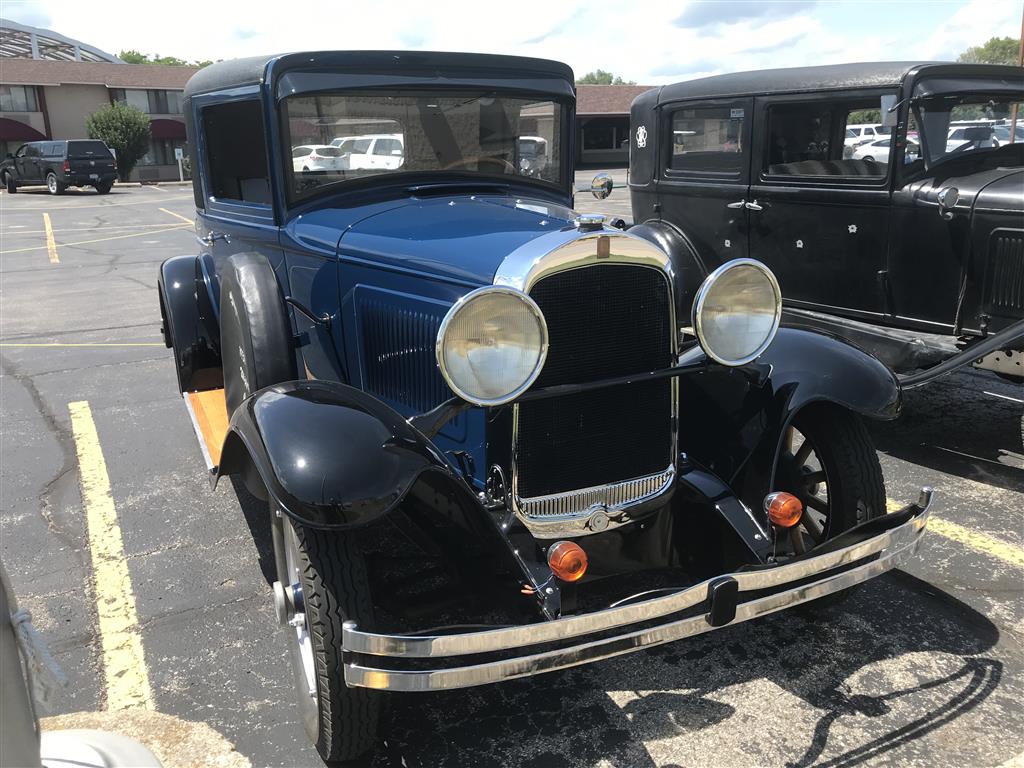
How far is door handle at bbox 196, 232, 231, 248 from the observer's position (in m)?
3.91

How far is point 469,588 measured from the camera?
2.38 m

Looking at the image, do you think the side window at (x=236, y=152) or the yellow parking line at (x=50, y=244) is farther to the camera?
the yellow parking line at (x=50, y=244)

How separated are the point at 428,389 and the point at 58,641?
1.57 meters

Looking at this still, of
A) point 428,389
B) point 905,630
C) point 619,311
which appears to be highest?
point 619,311

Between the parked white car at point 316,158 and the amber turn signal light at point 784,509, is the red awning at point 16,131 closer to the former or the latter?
the parked white car at point 316,158

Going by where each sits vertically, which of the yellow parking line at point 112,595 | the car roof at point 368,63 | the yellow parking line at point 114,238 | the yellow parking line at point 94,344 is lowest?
the yellow parking line at point 112,595

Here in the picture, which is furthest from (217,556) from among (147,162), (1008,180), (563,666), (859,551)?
(147,162)

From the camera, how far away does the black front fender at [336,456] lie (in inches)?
80.8

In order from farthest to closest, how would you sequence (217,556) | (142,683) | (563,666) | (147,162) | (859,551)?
(147,162), (217,556), (142,683), (859,551), (563,666)

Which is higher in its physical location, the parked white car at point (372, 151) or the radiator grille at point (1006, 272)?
the parked white car at point (372, 151)

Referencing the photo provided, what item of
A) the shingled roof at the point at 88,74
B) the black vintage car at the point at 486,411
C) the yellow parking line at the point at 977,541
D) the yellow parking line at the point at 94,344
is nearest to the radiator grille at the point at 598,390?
the black vintage car at the point at 486,411

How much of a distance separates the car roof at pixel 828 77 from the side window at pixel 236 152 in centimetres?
343

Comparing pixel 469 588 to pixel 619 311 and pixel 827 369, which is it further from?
pixel 827 369

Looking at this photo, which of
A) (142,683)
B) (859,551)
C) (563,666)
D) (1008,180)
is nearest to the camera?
(563,666)
